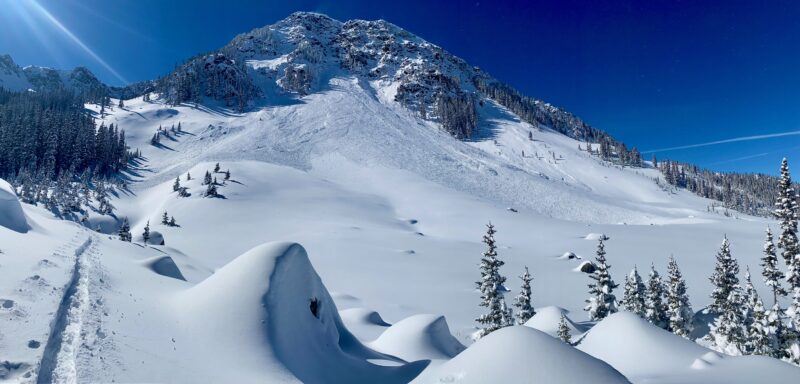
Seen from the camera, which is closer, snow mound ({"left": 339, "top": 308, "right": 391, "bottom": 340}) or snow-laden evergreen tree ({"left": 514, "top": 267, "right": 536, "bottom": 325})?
snow mound ({"left": 339, "top": 308, "right": 391, "bottom": 340})

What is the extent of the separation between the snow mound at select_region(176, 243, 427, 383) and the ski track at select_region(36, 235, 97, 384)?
243cm

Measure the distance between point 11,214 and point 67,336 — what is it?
1640 cm

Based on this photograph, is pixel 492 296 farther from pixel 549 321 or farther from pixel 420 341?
pixel 420 341

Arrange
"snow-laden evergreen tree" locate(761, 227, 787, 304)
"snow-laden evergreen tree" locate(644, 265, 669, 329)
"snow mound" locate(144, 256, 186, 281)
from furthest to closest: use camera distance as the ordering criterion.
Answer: "snow-laden evergreen tree" locate(644, 265, 669, 329) < "snow-laden evergreen tree" locate(761, 227, 787, 304) < "snow mound" locate(144, 256, 186, 281)

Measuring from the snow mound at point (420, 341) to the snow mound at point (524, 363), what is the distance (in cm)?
954

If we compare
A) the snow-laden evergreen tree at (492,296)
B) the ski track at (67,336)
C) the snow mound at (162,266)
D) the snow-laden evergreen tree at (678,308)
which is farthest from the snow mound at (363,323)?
the snow-laden evergreen tree at (678,308)

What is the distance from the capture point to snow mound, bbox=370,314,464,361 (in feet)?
57.8

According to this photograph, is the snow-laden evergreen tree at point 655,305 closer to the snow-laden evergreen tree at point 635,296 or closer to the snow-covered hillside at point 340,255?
the snow-laden evergreen tree at point 635,296

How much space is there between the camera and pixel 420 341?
721 inches

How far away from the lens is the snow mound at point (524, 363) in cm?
705

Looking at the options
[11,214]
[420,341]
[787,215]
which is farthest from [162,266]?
[787,215]

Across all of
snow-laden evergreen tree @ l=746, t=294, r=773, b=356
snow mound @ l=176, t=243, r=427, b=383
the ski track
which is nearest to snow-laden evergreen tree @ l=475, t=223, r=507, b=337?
snow mound @ l=176, t=243, r=427, b=383

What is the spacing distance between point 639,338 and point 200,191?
6637 centimetres

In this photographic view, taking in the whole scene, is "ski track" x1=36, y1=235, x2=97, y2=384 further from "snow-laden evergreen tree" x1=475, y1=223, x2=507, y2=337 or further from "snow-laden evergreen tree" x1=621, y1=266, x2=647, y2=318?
"snow-laden evergreen tree" x1=621, y1=266, x2=647, y2=318
